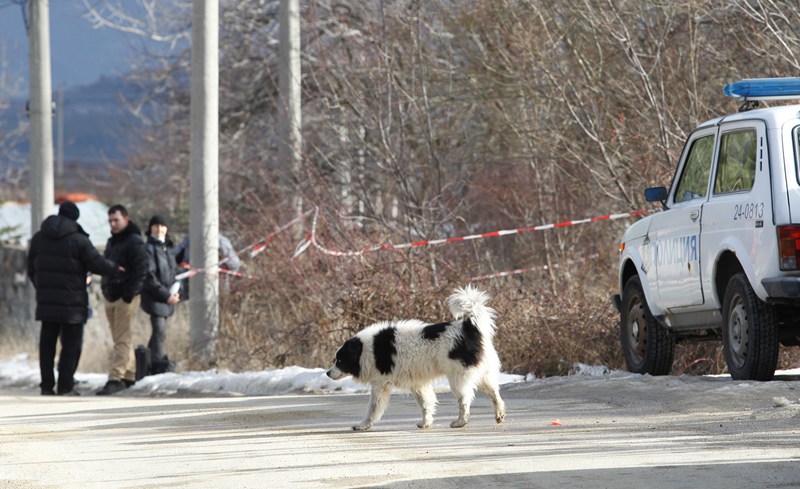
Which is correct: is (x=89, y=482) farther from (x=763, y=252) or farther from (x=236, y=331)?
(x=236, y=331)

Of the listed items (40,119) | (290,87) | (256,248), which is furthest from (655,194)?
(40,119)

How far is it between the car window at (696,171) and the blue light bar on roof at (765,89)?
1.68 ft

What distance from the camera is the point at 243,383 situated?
15492mm

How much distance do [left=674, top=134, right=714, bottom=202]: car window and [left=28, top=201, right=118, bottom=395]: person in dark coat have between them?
21.9 ft

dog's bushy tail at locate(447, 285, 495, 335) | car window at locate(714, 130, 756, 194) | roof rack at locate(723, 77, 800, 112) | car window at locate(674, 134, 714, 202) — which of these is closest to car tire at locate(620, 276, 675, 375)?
car window at locate(674, 134, 714, 202)

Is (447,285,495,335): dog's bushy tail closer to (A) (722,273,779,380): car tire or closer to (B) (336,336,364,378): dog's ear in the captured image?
(B) (336,336,364,378): dog's ear

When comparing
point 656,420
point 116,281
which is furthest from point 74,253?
point 656,420

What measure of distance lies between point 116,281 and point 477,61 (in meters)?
7.27

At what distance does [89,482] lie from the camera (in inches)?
319

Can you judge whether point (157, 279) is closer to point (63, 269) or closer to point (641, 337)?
point (63, 269)

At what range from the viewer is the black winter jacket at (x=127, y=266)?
16.5 m

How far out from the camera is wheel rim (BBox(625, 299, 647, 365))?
13375 millimetres

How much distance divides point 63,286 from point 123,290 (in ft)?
2.14

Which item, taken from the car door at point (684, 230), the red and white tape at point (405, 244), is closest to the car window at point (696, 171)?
the car door at point (684, 230)
